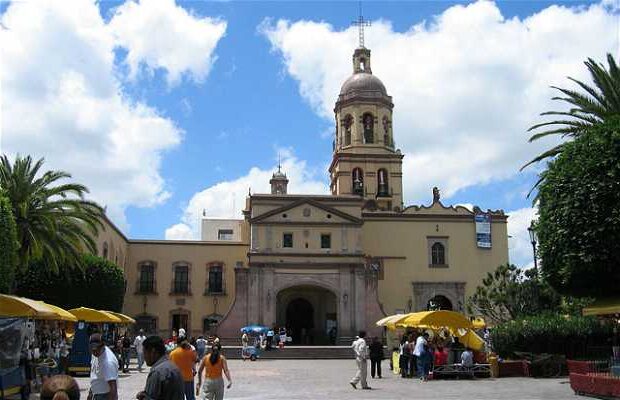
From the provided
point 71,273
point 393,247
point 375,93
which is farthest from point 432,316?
point 375,93

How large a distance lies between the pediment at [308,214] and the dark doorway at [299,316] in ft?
21.8

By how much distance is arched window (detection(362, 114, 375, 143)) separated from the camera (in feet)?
179

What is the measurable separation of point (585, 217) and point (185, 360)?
12.9 metres

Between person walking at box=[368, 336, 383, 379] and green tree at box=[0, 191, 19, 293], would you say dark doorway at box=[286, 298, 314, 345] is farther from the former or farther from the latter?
green tree at box=[0, 191, 19, 293]

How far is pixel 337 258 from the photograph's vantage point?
1810 inches

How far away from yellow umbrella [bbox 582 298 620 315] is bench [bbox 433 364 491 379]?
4.18m

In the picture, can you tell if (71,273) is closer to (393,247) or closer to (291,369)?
(291,369)

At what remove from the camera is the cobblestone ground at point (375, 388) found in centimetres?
1714

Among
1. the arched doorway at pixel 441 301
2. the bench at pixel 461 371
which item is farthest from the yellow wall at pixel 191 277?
the bench at pixel 461 371

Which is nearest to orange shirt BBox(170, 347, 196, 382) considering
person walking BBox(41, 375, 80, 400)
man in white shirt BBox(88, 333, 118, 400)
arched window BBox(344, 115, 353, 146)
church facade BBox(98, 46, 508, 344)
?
man in white shirt BBox(88, 333, 118, 400)

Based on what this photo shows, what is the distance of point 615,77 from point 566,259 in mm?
6768

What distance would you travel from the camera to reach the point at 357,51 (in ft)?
190

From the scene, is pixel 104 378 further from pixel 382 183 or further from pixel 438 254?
pixel 382 183

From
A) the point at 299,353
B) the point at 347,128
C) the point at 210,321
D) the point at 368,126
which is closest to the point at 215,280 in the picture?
the point at 210,321
